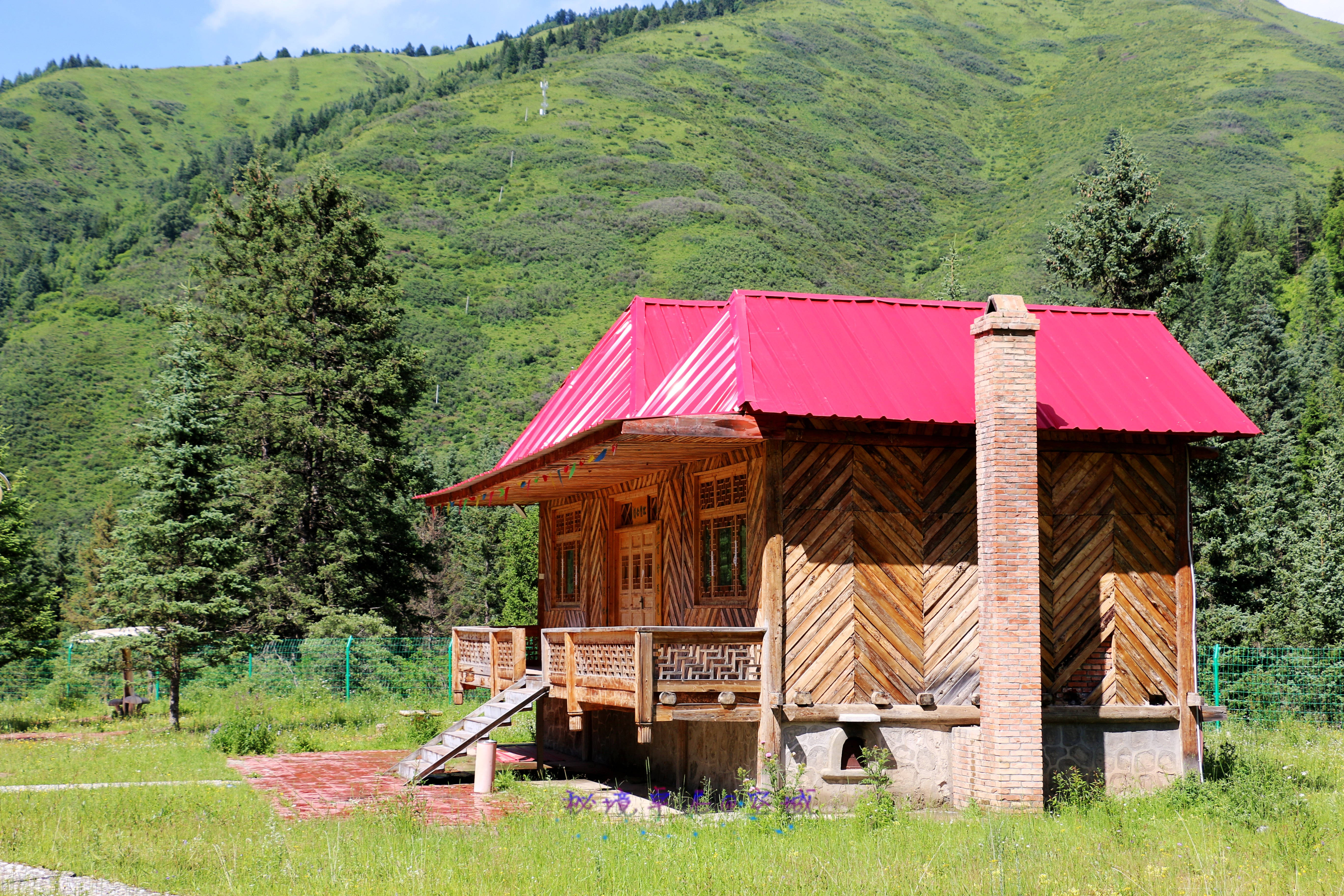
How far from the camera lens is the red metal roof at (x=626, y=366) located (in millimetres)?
18297

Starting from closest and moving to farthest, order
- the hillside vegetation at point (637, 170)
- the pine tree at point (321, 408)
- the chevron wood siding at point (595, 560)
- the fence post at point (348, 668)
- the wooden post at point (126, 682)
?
the chevron wood siding at point (595, 560), the wooden post at point (126, 682), the fence post at point (348, 668), the pine tree at point (321, 408), the hillside vegetation at point (637, 170)

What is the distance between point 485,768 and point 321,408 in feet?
69.9

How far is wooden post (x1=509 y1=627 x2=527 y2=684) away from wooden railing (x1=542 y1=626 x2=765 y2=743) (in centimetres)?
344

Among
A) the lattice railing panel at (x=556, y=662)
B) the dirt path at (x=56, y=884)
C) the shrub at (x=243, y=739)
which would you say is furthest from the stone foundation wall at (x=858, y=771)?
the shrub at (x=243, y=739)

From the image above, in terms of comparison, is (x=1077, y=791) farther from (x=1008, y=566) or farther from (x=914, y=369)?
(x=914, y=369)

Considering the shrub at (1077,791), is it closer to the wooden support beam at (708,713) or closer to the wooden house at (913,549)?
the wooden house at (913,549)

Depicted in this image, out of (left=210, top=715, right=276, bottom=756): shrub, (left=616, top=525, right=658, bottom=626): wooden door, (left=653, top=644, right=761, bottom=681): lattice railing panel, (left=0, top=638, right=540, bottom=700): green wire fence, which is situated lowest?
(left=210, top=715, right=276, bottom=756): shrub

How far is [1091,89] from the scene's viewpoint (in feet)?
510

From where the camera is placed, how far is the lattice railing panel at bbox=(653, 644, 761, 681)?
1399 centimetres

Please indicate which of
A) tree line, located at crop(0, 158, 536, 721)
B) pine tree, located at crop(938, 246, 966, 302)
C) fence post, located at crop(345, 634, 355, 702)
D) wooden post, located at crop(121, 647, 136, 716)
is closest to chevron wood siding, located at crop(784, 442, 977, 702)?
wooden post, located at crop(121, 647, 136, 716)

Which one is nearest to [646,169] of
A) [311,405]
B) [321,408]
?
[311,405]

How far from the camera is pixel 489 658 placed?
20.5 meters

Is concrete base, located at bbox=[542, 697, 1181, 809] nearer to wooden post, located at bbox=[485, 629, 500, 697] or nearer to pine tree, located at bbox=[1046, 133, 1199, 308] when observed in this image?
wooden post, located at bbox=[485, 629, 500, 697]

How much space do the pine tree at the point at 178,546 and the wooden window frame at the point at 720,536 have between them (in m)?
13.0
